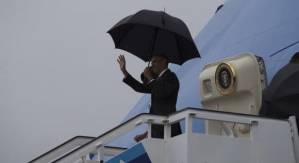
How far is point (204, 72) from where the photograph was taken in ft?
23.7

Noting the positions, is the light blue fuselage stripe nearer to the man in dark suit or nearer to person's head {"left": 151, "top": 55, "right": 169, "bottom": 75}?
the man in dark suit

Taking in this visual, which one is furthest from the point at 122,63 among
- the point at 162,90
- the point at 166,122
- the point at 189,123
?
the point at 189,123

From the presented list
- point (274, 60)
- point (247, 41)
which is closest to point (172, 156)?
point (274, 60)

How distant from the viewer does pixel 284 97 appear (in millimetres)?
5121

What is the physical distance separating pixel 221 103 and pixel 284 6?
10.2 feet

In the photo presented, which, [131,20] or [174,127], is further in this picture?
[131,20]

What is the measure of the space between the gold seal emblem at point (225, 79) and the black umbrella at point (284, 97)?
1228 mm

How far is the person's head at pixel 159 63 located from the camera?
17.3 ft

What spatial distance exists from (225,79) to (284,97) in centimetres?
159

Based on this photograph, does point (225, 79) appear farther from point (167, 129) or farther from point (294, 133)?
point (167, 129)

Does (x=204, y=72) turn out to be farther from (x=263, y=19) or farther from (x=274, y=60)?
(x=263, y=19)

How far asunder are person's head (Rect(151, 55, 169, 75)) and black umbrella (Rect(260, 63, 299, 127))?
962 mm

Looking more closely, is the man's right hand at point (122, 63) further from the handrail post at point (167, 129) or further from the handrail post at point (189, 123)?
the handrail post at point (189, 123)

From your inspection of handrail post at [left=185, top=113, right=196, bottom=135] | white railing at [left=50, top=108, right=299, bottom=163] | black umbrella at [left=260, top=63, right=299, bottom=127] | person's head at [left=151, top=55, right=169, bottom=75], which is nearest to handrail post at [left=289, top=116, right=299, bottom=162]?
white railing at [left=50, top=108, right=299, bottom=163]
